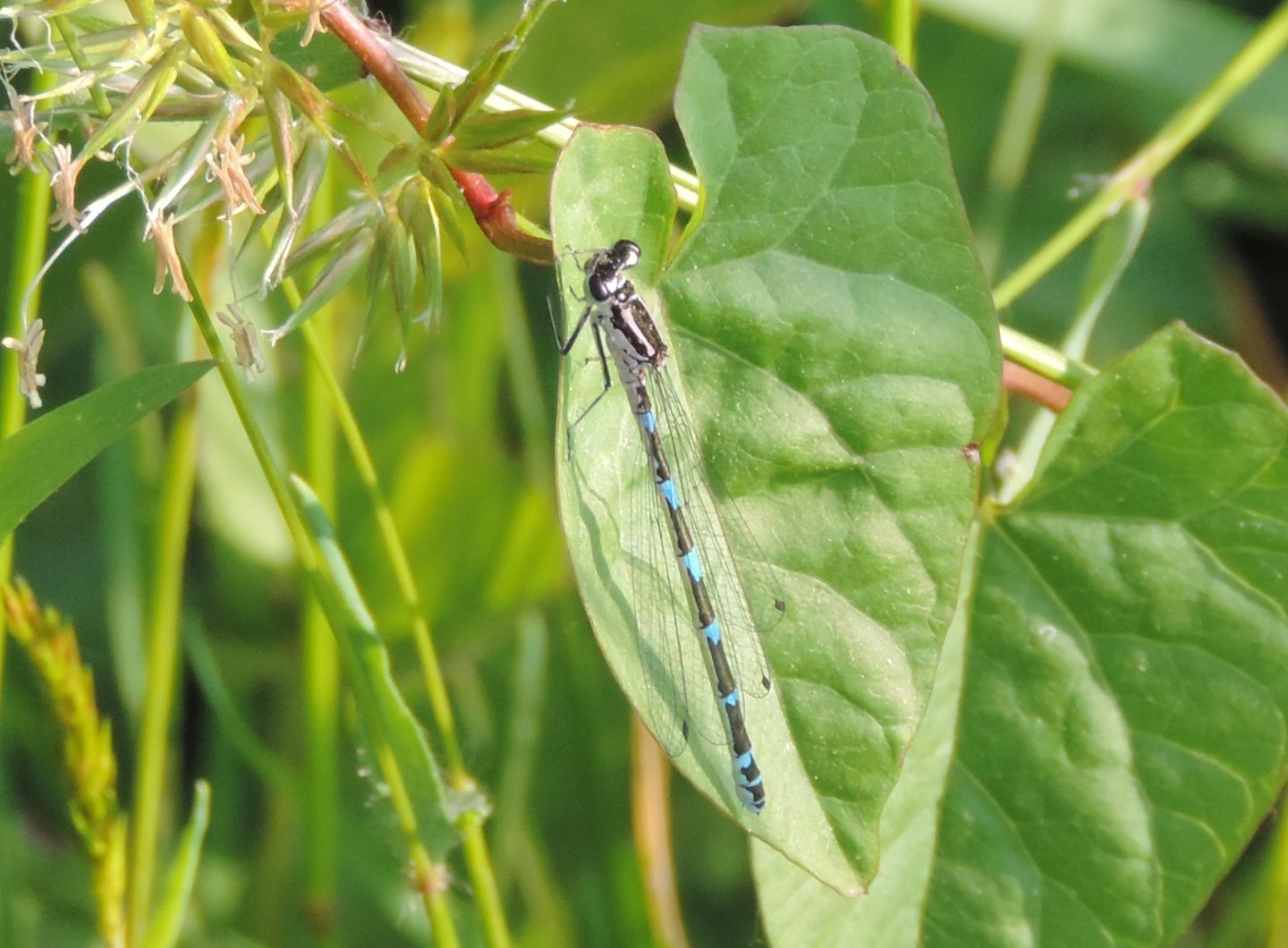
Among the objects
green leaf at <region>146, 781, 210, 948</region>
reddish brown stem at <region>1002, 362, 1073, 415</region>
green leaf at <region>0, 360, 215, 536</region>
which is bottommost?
green leaf at <region>146, 781, 210, 948</region>

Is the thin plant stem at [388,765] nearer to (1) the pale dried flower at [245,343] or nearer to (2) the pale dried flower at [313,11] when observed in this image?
(1) the pale dried flower at [245,343]

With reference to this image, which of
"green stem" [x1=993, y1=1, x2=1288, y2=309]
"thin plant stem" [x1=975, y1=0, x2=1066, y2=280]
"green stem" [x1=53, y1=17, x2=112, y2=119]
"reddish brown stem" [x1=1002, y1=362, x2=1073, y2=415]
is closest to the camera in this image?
"green stem" [x1=53, y1=17, x2=112, y2=119]

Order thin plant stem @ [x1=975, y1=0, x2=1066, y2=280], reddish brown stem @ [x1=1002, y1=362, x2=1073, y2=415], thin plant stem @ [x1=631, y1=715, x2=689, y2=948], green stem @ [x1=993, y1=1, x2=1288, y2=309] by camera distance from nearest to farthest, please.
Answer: reddish brown stem @ [x1=1002, y1=362, x2=1073, y2=415], green stem @ [x1=993, y1=1, x2=1288, y2=309], thin plant stem @ [x1=631, y1=715, x2=689, y2=948], thin plant stem @ [x1=975, y1=0, x2=1066, y2=280]

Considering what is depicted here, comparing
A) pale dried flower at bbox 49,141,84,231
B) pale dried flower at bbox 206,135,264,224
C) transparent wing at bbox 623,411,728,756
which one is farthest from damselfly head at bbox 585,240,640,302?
pale dried flower at bbox 49,141,84,231

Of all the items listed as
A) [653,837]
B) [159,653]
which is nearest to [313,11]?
[159,653]

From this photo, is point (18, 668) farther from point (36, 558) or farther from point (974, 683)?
point (974, 683)

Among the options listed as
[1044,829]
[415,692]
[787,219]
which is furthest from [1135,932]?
[415,692]

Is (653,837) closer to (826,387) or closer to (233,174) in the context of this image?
(826,387)

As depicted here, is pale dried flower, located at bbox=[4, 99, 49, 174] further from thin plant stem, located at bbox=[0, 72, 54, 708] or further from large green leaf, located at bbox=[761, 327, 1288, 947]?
large green leaf, located at bbox=[761, 327, 1288, 947]
